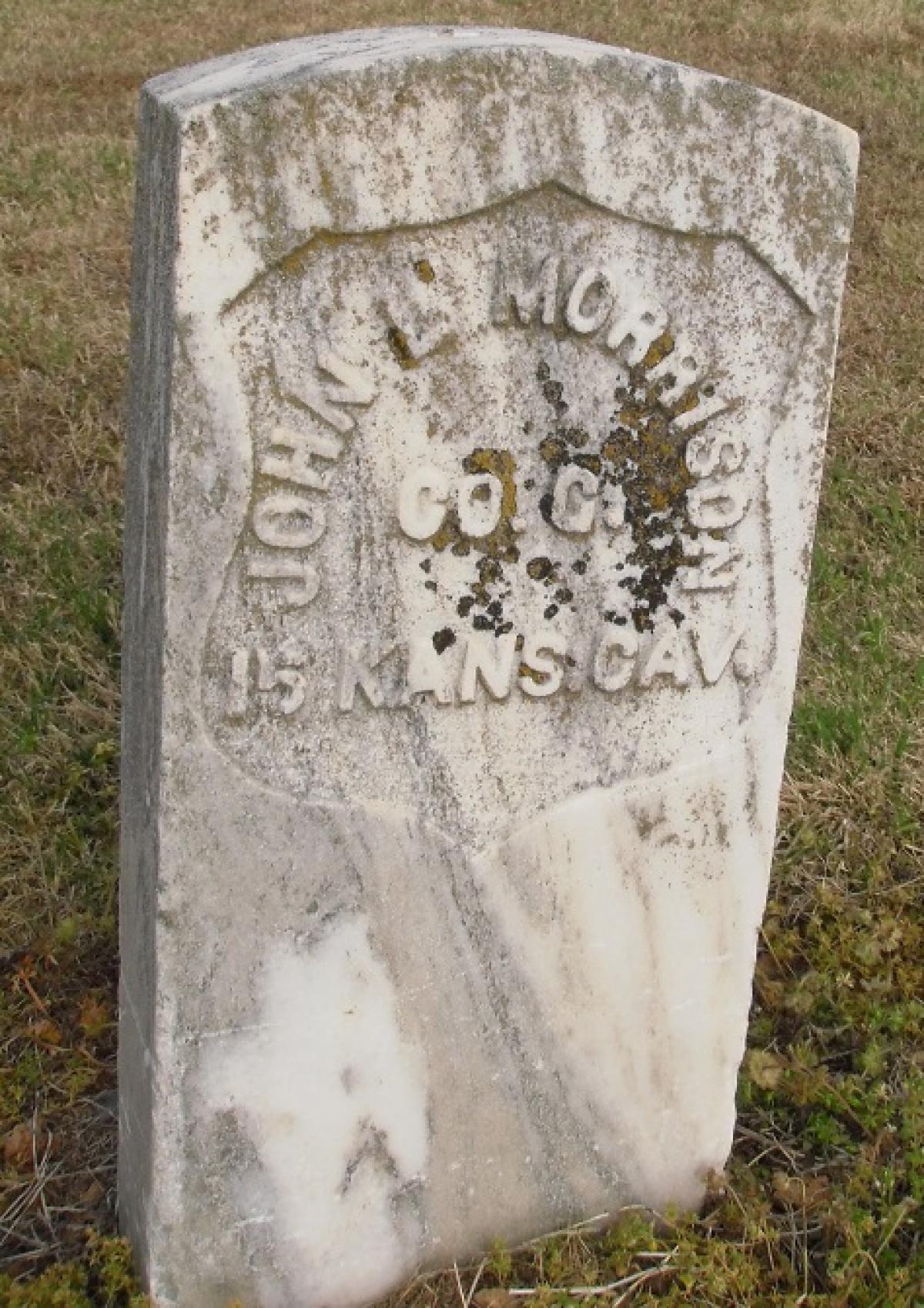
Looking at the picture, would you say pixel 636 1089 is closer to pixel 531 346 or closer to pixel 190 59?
pixel 531 346

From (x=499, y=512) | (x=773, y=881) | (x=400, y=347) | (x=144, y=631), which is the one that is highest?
(x=400, y=347)

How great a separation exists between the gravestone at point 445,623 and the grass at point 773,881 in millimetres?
191

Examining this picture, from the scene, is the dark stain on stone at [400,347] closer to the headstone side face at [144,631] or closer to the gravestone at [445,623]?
the gravestone at [445,623]

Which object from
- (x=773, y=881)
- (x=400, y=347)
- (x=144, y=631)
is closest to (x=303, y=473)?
(x=400, y=347)

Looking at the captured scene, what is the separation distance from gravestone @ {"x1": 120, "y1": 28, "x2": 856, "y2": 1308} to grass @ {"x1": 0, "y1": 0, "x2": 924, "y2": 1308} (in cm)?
19

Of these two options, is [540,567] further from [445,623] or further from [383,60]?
[383,60]

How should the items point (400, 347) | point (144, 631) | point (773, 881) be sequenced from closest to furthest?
point (400, 347) < point (144, 631) < point (773, 881)

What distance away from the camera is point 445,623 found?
1.89 meters

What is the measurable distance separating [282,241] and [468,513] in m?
0.40

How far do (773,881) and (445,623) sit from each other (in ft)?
4.58

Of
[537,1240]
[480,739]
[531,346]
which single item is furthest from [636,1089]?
[531,346]

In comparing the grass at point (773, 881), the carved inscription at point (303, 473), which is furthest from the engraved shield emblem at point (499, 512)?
the grass at point (773, 881)

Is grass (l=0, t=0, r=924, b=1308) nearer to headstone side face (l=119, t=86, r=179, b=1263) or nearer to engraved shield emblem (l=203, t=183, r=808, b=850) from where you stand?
headstone side face (l=119, t=86, r=179, b=1263)

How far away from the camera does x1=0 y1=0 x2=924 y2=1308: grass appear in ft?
7.55
